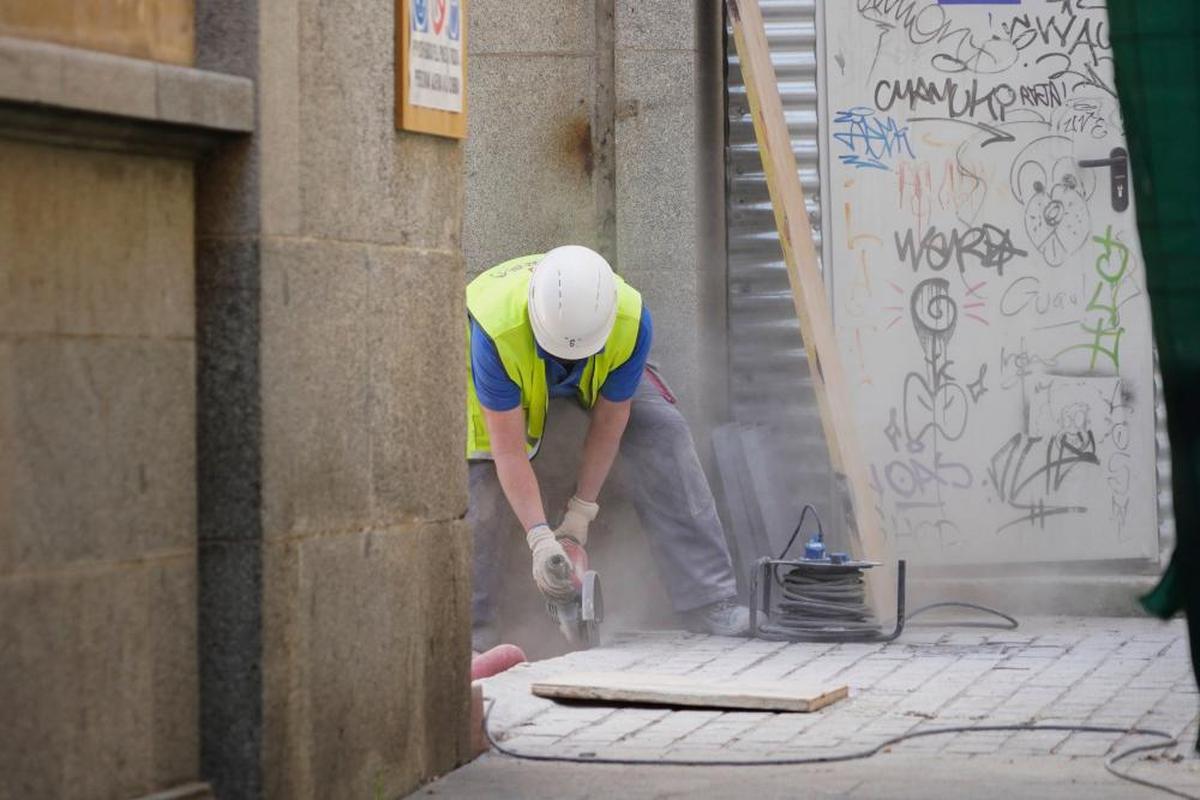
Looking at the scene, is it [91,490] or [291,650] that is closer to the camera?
[91,490]

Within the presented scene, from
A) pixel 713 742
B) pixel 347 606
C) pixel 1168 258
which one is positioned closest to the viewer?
pixel 1168 258

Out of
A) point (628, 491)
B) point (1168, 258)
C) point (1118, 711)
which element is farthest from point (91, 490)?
point (628, 491)

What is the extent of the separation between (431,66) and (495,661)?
3108mm

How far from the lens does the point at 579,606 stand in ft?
31.3

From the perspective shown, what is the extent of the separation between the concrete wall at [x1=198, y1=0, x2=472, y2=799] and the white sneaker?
3392 mm

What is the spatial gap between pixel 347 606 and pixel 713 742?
167cm

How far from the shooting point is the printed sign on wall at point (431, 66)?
20.3ft

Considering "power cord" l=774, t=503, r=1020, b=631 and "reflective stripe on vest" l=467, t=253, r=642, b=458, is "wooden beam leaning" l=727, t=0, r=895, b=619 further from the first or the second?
"reflective stripe on vest" l=467, t=253, r=642, b=458

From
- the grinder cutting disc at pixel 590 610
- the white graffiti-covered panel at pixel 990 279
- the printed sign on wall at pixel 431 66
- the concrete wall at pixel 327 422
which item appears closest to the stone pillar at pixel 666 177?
the white graffiti-covered panel at pixel 990 279

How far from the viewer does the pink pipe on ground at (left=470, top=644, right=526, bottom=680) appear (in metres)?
8.63

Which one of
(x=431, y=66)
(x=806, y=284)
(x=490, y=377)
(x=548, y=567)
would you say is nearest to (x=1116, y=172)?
(x=806, y=284)

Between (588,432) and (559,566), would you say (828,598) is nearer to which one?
(559,566)

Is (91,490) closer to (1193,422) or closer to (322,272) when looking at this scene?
(322,272)

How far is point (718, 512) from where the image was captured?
10633 mm
